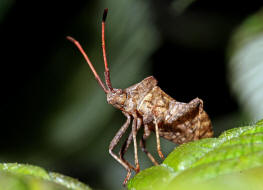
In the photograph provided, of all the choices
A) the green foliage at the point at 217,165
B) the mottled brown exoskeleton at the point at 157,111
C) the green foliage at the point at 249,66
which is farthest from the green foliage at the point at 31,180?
the green foliage at the point at 249,66

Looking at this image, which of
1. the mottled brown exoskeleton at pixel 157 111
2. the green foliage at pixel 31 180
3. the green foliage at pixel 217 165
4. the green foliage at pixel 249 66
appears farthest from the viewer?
the green foliage at pixel 249 66

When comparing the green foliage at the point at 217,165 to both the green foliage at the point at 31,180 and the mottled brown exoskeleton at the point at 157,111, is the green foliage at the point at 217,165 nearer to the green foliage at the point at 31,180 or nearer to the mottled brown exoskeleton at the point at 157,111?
the green foliage at the point at 31,180

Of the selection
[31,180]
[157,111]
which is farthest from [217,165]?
[157,111]

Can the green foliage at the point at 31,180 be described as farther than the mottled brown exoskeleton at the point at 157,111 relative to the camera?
No

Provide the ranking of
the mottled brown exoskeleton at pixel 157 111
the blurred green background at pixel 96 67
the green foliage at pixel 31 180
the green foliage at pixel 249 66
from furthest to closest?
the blurred green background at pixel 96 67, the green foliage at pixel 249 66, the mottled brown exoskeleton at pixel 157 111, the green foliage at pixel 31 180

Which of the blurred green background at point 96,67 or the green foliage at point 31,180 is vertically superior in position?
the green foliage at point 31,180

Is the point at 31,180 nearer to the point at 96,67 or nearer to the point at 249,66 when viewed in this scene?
the point at 249,66

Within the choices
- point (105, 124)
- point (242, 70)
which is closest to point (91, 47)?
point (105, 124)
